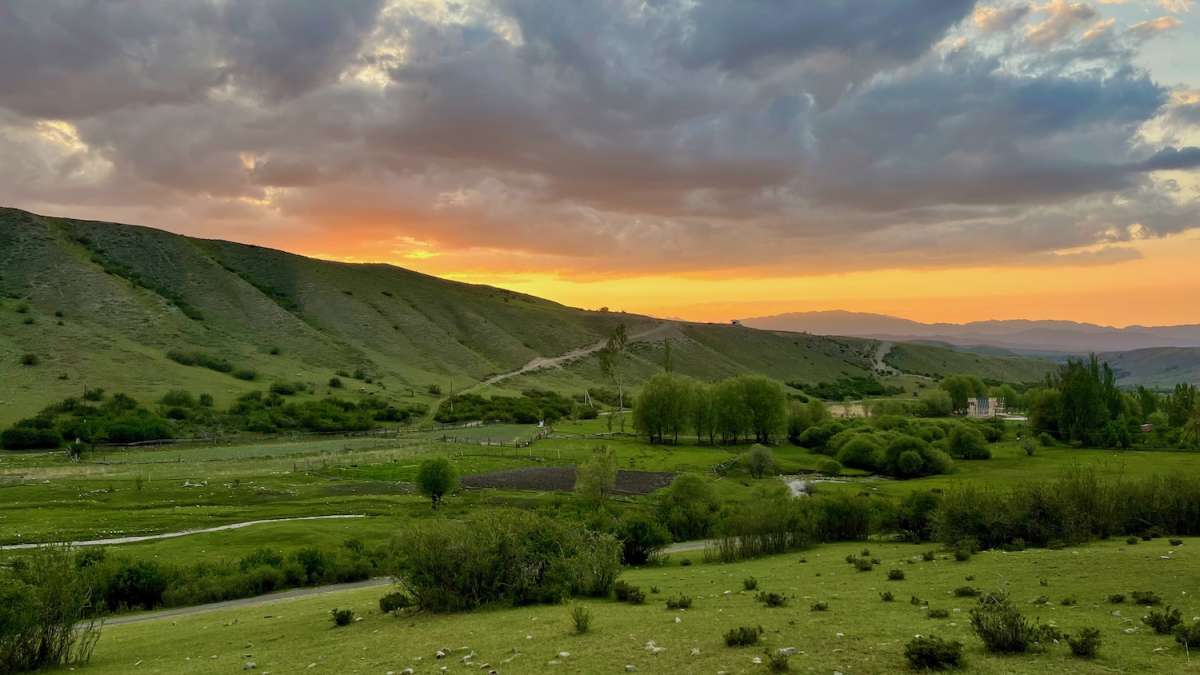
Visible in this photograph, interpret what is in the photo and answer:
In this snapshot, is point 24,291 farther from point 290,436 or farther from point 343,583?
point 343,583

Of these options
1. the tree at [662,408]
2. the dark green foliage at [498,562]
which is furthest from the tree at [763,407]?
the dark green foliage at [498,562]

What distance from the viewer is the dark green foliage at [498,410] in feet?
566

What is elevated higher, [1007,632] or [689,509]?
[1007,632]

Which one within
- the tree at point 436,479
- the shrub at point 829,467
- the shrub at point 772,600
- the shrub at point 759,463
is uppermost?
the shrub at point 772,600

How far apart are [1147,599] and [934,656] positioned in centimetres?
1213

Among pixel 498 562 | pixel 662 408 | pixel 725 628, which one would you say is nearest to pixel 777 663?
pixel 725 628

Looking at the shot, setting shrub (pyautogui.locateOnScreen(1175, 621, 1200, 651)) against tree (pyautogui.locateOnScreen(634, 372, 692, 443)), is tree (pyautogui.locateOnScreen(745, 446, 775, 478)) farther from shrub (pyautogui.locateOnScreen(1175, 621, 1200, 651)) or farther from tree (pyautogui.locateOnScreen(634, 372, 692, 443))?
shrub (pyautogui.locateOnScreen(1175, 621, 1200, 651))

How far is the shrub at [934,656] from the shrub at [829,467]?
105688 millimetres

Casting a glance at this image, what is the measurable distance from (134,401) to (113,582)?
372ft

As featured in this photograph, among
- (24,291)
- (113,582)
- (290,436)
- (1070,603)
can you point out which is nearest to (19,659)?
(113,582)

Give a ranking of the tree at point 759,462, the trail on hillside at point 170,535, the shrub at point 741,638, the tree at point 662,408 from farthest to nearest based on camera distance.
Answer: the tree at point 662,408 → the tree at point 759,462 → the trail on hillside at point 170,535 → the shrub at point 741,638

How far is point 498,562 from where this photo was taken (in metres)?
31.9

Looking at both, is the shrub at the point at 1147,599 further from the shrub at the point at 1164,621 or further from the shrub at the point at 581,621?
the shrub at the point at 581,621

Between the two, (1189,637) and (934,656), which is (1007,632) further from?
(1189,637)
